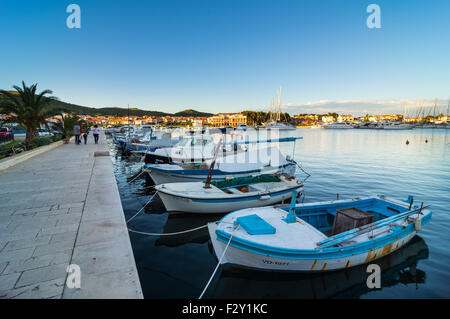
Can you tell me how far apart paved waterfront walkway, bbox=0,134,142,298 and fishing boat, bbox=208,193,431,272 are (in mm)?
2101

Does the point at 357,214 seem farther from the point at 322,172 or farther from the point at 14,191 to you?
the point at 322,172

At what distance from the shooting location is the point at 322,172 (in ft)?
59.4

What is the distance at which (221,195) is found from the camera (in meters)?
7.92

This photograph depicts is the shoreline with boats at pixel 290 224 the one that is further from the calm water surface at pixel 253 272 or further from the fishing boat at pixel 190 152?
the fishing boat at pixel 190 152

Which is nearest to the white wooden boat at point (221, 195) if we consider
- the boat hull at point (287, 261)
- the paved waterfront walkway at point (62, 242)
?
the paved waterfront walkway at point (62, 242)

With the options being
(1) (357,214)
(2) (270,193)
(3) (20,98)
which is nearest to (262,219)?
(1) (357,214)

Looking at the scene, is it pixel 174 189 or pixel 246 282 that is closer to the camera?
pixel 246 282

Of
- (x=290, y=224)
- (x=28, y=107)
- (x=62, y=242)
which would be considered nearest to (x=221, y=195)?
(x=290, y=224)

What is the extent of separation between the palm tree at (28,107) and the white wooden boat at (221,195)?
17.6m

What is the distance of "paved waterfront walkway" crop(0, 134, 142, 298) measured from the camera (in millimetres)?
3178

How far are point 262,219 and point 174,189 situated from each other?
384 centimetres

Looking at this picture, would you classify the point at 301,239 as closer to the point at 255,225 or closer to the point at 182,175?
the point at 255,225

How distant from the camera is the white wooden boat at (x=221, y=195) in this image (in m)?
7.82

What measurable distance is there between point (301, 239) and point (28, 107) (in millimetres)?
23559
